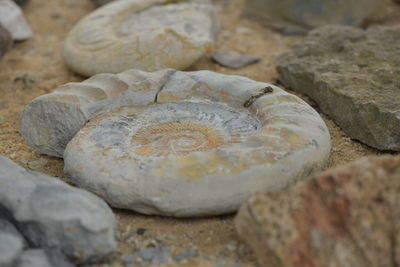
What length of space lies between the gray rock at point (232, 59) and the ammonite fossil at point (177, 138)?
1425mm

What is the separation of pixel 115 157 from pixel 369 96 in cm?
190

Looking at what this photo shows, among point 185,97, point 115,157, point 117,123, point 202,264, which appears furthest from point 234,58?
point 202,264

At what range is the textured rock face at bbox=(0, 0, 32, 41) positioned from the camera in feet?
18.1

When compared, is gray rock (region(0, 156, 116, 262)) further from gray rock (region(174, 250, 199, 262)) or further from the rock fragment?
the rock fragment

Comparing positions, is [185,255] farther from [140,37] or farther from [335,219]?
[140,37]

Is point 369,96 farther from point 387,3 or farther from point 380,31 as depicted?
point 387,3

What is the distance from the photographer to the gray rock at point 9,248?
2.38m

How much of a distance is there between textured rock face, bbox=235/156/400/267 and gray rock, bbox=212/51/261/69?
2830mm

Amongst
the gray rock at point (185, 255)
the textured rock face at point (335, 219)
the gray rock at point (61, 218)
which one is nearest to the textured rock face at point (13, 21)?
the gray rock at point (61, 218)

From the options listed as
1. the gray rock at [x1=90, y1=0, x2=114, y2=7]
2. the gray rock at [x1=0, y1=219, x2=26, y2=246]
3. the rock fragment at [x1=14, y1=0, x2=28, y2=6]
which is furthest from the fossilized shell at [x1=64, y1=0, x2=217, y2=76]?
the gray rock at [x1=0, y1=219, x2=26, y2=246]

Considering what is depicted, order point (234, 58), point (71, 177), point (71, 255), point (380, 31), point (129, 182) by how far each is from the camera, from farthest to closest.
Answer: point (234, 58)
point (380, 31)
point (71, 177)
point (129, 182)
point (71, 255)

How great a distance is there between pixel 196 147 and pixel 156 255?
0.75 meters

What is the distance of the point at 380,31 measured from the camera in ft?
16.3

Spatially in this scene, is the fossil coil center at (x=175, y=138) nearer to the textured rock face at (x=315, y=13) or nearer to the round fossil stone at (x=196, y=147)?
the round fossil stone at (x=196, y=147)
